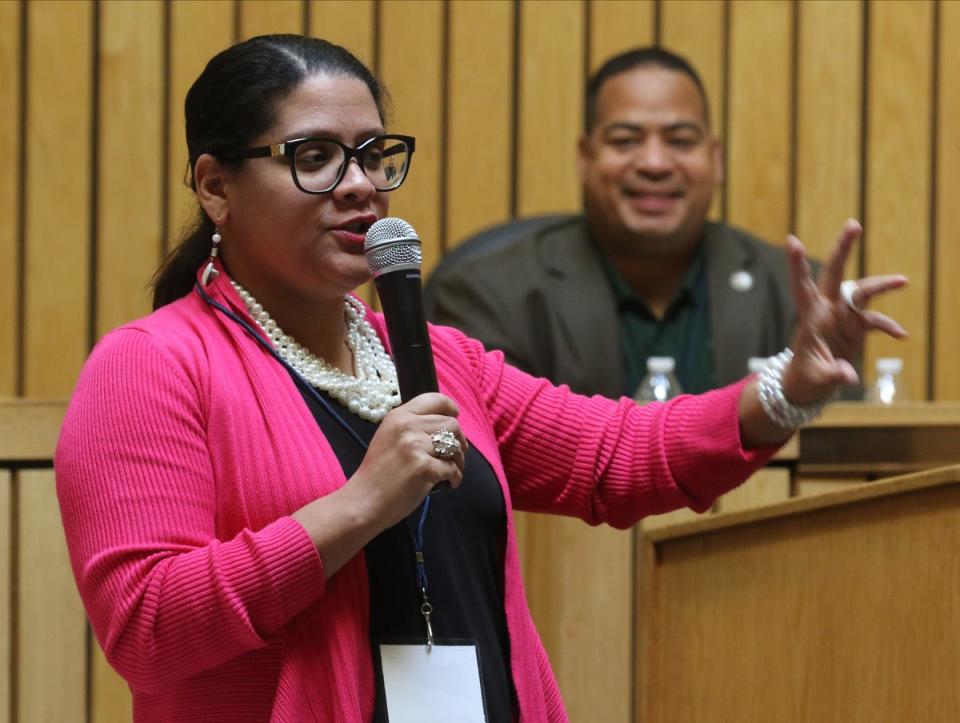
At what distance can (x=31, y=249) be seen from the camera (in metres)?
3.25

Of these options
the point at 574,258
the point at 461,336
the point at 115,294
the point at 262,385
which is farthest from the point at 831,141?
the point at 262,385

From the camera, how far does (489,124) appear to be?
3.38m

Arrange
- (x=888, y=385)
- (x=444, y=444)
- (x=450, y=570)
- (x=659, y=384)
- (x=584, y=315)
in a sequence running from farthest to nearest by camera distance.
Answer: (x=888, y=385) → (x=584, y=315) → (x=659, y=384) → (x=450, y=570) → (x=444, y=444)

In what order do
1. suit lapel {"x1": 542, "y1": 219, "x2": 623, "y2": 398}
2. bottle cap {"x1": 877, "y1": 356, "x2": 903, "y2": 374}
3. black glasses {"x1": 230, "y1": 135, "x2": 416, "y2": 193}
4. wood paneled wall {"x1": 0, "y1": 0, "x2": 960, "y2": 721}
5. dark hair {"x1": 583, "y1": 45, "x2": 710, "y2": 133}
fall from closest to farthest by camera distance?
black glasses {"x1": 230, "y1": 135, "x2": 416, "y2": 193}, suit lapel {"x1": 542, "y1": 219, "x2": 623, "y2": 398}, bottle cap {"x1": 877, "y1": 356, "x2": 903, "y2": 374}, dark hair {"x1": 583, "y1": 45, "x2": 710, "y2": 133}, wood paneled wall {"x1": 0, "y1": 0, "x2": 960, "y2": 721}

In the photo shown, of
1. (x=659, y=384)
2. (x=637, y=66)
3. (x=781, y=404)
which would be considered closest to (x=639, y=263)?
(x=637, y=66)

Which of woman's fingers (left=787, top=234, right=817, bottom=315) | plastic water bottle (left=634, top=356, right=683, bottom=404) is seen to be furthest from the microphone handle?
plastic water bottle (left=634, top=356, right=683, bottom=404)

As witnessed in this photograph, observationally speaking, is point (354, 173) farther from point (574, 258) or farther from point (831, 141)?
point (831, 141)

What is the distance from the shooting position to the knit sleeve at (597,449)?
4.61 feet

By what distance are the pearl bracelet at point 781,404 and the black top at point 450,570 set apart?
258mm

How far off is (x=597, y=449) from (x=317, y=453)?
0.33 meters

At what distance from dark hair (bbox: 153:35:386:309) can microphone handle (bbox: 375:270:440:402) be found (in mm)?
193

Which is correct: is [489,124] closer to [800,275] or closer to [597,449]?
[597,449]

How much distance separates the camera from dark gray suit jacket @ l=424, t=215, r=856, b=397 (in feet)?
9.30

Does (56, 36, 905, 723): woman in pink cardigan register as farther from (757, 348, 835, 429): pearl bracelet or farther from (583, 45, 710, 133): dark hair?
(583, 45, 710, 133): dark hair
